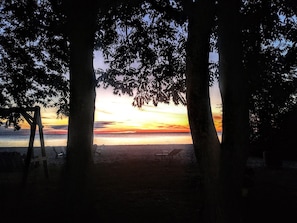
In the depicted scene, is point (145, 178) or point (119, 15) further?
point (145, 178)

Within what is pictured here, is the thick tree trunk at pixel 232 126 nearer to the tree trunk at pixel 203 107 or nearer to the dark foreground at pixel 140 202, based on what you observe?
the tree trunk at pixel 203 107

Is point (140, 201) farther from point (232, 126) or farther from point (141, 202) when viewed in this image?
point (232, 126)

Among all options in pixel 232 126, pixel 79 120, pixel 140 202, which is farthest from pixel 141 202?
pixel 232 126

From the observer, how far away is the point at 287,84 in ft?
42.1

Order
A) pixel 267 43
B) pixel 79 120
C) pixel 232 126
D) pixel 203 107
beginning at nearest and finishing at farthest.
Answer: pixel 232 126 < pixel 203 107 < pixel 79 120 < pixel 267 43

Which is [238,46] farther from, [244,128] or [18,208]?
[18,208]

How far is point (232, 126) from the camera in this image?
637cm

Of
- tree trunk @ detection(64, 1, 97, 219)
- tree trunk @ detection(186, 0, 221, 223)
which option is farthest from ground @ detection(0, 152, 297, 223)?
tree trunk @ detection(186, 0, 221, 223)

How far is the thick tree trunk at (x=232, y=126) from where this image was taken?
20.9 feet

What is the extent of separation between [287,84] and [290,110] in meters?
13.9

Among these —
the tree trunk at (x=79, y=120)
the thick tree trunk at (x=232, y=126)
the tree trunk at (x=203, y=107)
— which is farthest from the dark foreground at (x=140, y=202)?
the thick tree trunk at (x=232, y=126)

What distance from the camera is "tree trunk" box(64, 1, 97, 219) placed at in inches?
316

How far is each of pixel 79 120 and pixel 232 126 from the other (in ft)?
11.3

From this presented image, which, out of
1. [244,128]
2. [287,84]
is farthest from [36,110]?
[244,128]
